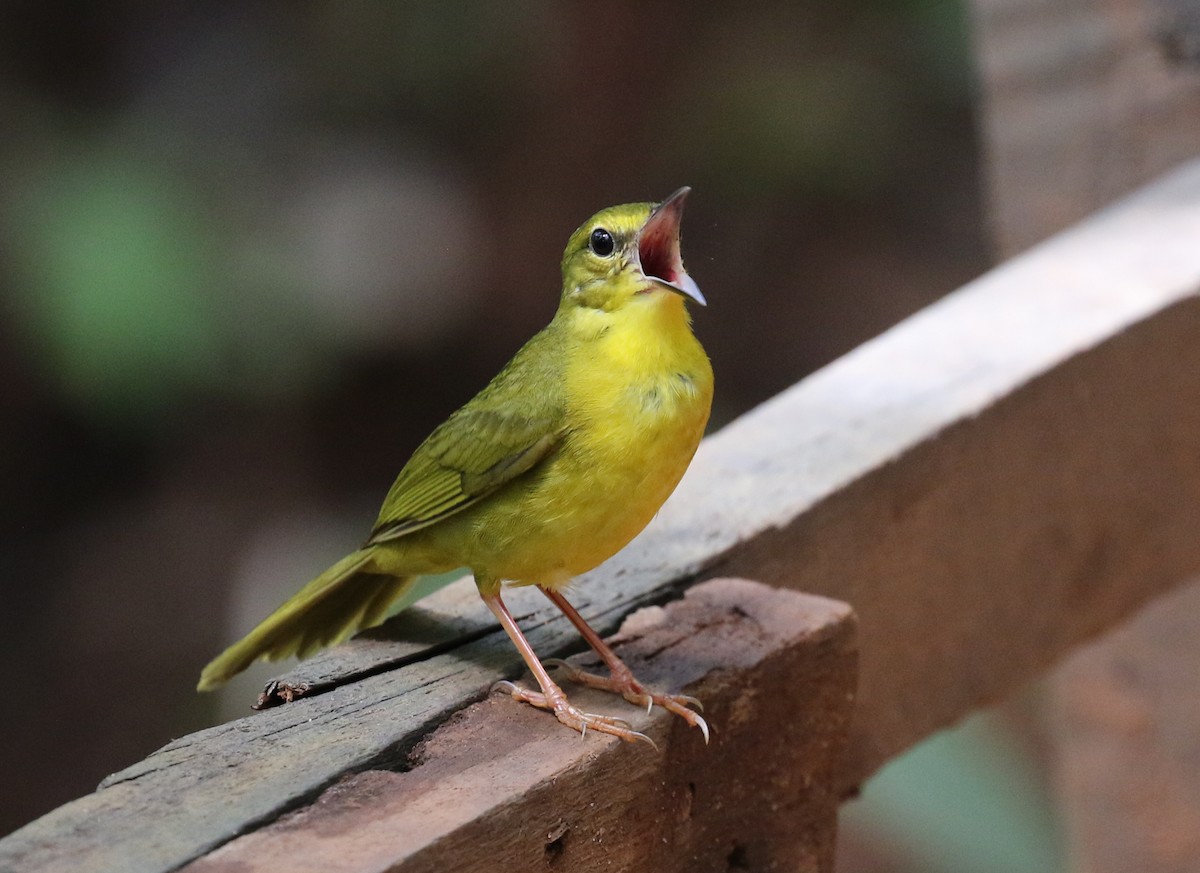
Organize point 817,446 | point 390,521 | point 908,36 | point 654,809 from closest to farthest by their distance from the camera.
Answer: point 654,809 → point 390,521 → point 817,446 → point 908,36

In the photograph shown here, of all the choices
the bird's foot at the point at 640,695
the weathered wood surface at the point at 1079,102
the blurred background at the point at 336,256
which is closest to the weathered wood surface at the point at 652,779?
the bird's foot at the point at 640,695

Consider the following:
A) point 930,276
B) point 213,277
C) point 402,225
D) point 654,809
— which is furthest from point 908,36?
point 654,809

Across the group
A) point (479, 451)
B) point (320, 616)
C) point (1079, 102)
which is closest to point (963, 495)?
point (479, 451)

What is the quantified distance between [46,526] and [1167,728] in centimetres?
524

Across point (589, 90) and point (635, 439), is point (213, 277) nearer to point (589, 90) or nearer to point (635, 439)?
point (589, 90)

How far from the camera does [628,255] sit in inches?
87.5

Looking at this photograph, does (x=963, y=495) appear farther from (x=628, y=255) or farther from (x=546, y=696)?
(x=546, y=696)

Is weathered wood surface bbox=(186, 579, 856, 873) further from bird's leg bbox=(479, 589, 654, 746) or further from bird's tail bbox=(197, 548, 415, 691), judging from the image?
bird's tail bbox=(197, 548, 415, 691)

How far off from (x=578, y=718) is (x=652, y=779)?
151mm

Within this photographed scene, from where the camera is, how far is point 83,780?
615 centimetres

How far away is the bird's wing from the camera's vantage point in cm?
224

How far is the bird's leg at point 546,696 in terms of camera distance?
77.0 inches

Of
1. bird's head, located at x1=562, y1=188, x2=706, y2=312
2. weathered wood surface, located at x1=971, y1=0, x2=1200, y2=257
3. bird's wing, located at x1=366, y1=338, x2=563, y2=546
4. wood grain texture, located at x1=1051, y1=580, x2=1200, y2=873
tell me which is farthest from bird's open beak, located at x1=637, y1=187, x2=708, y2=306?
weathered wood surface, located at x1=971, y1=0, x2=1200, y2=257

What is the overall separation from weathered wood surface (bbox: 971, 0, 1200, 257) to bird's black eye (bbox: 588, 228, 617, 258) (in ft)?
8.69
